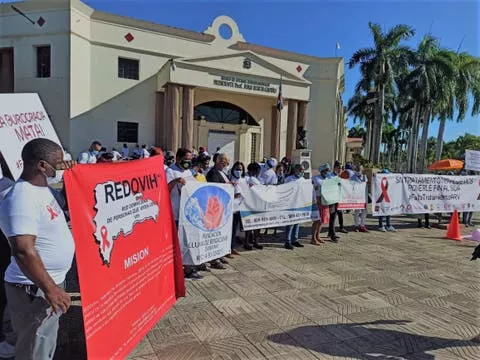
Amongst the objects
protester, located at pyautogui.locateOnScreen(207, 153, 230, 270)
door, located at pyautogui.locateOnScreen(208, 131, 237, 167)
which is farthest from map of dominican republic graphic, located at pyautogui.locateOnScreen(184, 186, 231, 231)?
door, located at pyautogui.locateOnScreen(208, 131, 237, 167)

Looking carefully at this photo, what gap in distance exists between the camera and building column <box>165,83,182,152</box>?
20844mm

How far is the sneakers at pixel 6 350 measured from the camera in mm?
3113

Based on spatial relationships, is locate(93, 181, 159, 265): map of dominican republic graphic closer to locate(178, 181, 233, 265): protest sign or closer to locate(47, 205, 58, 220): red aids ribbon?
locate(47, 205, 58, 220): red aids ribbon

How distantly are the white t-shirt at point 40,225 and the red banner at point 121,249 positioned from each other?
9 cm

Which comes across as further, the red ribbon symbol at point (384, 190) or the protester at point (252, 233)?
the red ribbon symbol at point (384, 190)

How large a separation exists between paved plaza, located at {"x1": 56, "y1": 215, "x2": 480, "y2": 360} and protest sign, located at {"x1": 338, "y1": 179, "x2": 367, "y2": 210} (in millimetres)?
2200

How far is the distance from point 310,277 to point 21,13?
22397 mm

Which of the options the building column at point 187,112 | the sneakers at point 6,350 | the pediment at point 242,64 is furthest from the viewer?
the pediment at point 242,64

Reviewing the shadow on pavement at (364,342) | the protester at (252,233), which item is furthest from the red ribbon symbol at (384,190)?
the shadow on pavement at (364,342)

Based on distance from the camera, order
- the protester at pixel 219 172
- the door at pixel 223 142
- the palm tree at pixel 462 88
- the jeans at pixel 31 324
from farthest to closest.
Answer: the palm tree at pixel 462 88
the door at pixel 223 142
the protester at pixel 219 172
the jeans at pixel 31 324

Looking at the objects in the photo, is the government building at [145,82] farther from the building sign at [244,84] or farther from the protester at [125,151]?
the protester at [125,151]

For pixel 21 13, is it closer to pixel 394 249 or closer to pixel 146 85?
pixel 146 85

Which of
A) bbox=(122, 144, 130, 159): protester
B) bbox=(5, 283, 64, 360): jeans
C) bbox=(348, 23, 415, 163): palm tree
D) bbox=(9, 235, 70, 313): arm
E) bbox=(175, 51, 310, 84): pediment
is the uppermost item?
bbox=(348, 23, 415, 163): palm tree

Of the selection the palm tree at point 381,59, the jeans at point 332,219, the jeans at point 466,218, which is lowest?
the jeans at point 466,218
